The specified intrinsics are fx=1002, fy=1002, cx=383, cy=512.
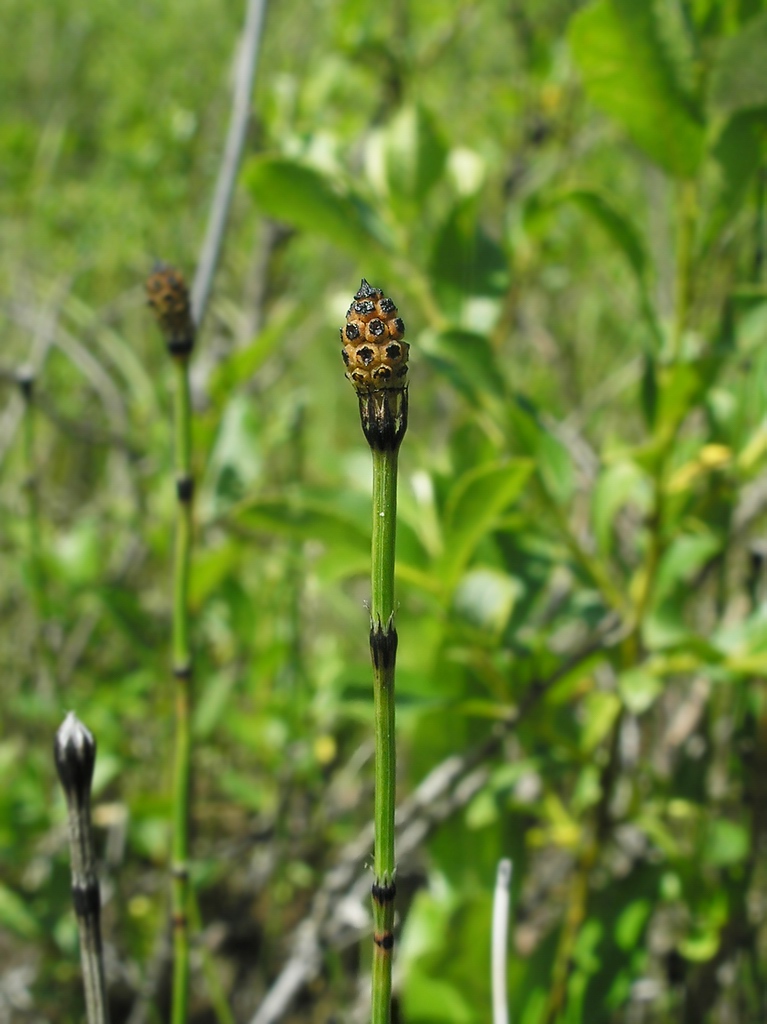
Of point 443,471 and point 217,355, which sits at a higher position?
point 217,355

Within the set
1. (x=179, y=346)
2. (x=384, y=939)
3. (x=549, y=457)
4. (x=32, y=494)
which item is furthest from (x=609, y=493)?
(x=32, y=494)

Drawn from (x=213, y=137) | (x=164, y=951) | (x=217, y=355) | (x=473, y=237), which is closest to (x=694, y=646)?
(x=473, y=237)

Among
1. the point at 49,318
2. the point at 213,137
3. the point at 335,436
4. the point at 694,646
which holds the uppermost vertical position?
the point at 213,137

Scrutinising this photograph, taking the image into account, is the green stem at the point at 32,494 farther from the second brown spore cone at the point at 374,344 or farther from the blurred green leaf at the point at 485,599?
the second brown spore cone at the point at 374,344

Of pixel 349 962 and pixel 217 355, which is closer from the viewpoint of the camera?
pixel 349 962

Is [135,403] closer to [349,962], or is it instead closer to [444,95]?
[349,962]

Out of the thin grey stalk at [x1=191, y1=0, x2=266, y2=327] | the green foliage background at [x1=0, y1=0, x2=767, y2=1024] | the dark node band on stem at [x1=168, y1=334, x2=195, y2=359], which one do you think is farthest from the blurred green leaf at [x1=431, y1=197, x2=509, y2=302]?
the dark node band on stem at [x1=168, y1=334, x2=195, y2=359]

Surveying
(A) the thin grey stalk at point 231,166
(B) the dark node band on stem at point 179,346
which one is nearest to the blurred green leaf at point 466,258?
(A) the thin grey stalk at point 231,166
